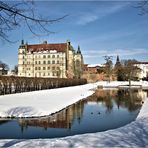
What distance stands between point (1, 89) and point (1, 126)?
1760cm

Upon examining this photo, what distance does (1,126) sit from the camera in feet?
39.8

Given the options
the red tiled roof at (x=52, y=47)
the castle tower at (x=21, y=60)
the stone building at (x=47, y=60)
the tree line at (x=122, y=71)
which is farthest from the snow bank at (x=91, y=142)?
the castle tower at (x=21, y=60)

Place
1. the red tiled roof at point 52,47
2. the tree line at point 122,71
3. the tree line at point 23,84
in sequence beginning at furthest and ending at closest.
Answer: the red tiled roof at point 52,47
the tree line at point 122,71
the tree line at point 23,84

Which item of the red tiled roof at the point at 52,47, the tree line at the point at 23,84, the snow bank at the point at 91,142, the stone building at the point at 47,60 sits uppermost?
the red tiled roof at the point at 52,47

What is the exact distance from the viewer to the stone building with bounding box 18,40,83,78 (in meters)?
108

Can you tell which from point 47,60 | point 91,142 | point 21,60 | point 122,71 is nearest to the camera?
point 91,142

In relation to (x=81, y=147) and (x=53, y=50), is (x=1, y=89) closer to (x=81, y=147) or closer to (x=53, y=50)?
(x=81, y=147)

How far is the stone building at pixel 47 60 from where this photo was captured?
108312 millimetres

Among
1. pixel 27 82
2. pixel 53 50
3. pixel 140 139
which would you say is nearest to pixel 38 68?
pixel 53 50

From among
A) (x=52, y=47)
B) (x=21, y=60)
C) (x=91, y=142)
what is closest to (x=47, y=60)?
(x=52, y=47)

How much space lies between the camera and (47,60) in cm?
11000

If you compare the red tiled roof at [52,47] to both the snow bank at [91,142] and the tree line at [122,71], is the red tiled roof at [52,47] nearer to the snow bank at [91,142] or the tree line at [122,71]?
the tree line at [122,71]

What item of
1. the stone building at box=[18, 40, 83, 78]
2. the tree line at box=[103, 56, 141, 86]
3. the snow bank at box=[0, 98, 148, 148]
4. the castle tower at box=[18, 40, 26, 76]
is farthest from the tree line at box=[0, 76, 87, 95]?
the castle tower at box=[18, 40, 26, 76]

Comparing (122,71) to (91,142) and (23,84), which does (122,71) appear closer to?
→ (23,84)
